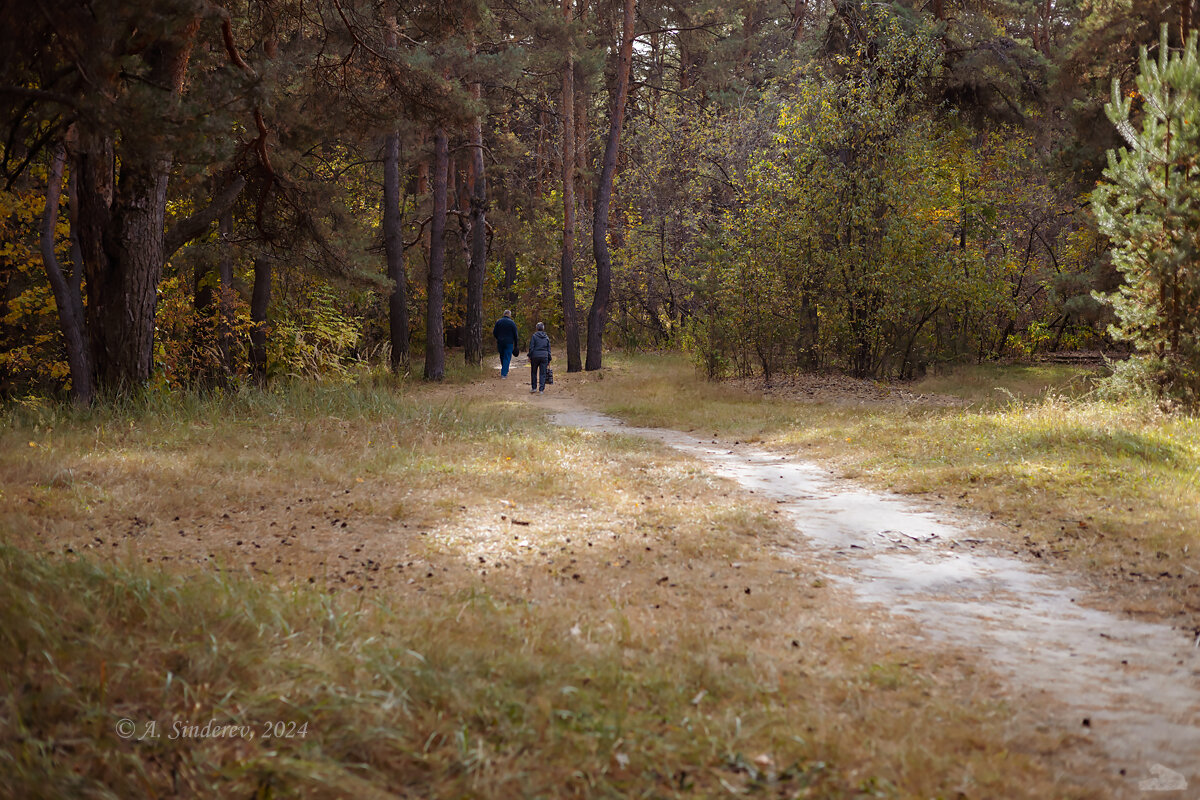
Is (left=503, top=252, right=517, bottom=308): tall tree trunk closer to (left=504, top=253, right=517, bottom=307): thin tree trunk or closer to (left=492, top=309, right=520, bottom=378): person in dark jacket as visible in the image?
(left=504, top=253, right=517, bottom=307): thin tree trunk

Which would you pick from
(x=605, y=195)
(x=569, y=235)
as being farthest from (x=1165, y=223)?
(x=569, y=235)

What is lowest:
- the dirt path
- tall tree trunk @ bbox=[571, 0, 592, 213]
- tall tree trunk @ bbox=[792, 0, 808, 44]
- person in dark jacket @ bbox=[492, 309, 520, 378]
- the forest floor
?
the dirt path

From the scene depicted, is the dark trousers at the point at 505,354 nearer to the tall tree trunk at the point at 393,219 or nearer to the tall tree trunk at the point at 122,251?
the tall tree trunk at the point at 393,219

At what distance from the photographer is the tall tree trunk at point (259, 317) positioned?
56.1 feet

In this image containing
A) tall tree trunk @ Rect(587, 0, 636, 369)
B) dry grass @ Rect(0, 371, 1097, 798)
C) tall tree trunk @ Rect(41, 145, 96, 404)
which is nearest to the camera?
dry grass @ Rect(0, 371, 1097, 798)

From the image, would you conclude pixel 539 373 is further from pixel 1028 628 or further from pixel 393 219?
pixel 1028 628

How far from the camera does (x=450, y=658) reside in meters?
3.65

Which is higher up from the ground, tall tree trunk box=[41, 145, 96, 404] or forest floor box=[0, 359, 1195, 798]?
tall tree trunk box=[41, 145, 96, 404]

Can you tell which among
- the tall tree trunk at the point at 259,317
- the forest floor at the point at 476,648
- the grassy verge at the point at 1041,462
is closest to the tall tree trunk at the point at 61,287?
the tall tree trunk at the point at 259,317

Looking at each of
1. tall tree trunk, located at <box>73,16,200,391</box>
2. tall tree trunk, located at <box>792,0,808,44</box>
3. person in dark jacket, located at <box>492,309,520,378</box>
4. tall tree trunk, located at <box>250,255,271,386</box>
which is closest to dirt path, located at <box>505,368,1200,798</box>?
tall tree trunk, located at <box>73,16,200,391</box>

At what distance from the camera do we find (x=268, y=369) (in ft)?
57.3

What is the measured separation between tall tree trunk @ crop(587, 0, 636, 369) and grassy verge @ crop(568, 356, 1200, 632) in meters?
7.09

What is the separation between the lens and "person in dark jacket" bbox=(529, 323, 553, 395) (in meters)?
19.1

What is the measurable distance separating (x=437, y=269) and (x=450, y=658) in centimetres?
1888
